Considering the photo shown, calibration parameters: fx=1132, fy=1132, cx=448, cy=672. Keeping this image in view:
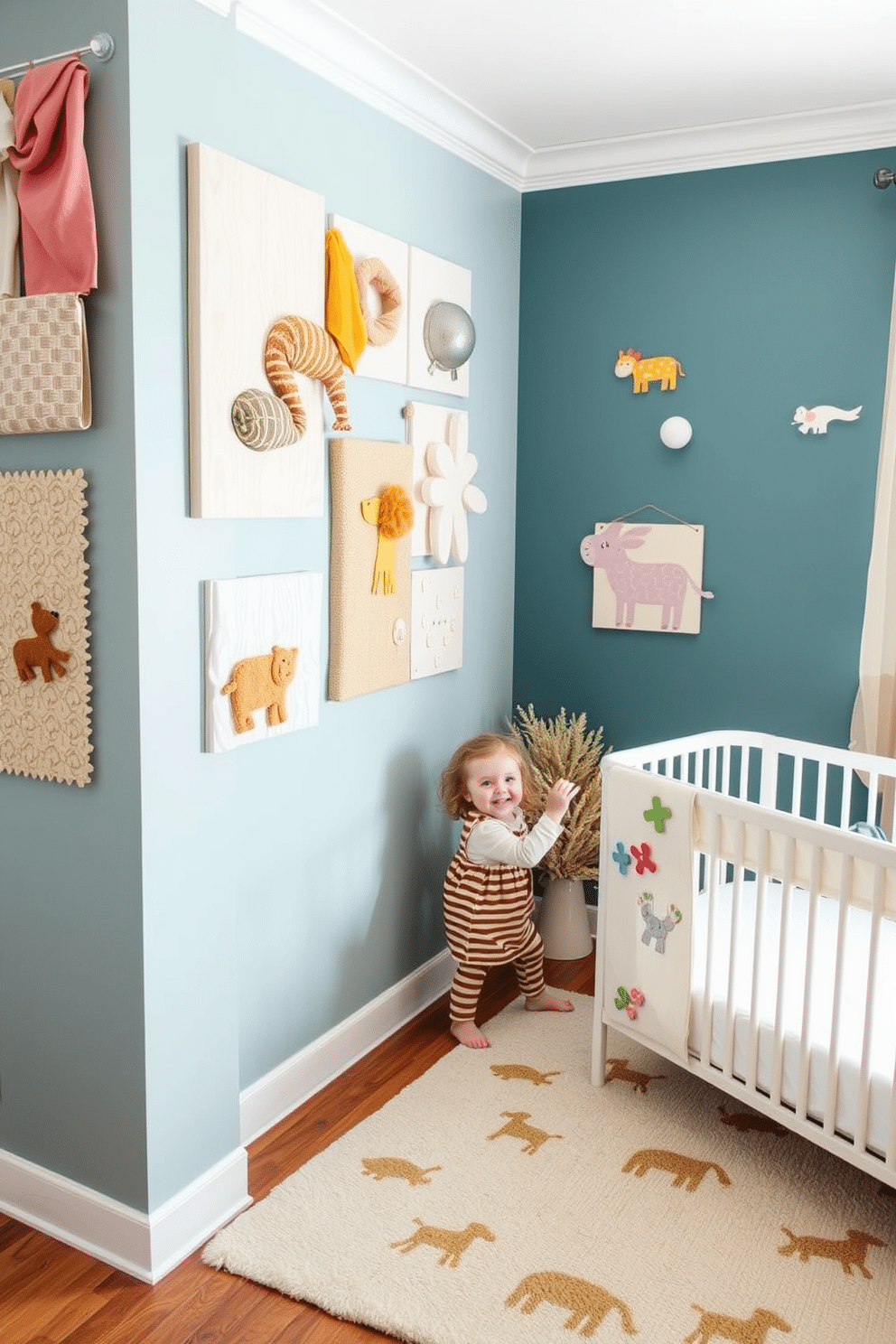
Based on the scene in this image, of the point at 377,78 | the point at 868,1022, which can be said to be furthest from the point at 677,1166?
the point at 377,78

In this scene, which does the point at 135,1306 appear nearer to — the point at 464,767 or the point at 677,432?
the point at 464,767

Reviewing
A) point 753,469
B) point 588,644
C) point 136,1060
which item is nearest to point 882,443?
point 753,469

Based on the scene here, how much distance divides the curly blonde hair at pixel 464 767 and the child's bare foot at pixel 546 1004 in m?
0.51

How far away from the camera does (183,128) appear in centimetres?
183

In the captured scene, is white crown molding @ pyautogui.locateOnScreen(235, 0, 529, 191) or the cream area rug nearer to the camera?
the cream area rug

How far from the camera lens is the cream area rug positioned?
1811 mm

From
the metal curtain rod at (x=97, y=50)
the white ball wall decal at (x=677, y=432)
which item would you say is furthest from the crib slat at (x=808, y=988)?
the metal curtain rod at (x=97, y=50)

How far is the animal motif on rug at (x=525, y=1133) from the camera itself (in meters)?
2.28

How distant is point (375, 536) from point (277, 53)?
96 centimetres

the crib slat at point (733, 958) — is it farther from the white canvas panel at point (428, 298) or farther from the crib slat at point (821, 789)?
the white canvas panel at point (428, 298)

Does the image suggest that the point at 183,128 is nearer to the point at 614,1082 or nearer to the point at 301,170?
the point at 301,170

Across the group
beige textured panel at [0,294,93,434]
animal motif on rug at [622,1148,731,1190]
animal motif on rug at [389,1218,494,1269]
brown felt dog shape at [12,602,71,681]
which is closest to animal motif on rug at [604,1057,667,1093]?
animal motif on rug at [622,1148,731,1190]

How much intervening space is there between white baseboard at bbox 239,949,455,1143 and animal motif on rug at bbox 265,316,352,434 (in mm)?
1321

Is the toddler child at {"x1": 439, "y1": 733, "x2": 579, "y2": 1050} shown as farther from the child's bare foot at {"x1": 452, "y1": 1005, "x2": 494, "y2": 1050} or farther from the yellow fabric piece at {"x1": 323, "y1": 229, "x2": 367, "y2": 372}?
the yellow fabric piece at {"x1": 323, "y1": 229, "x2": 367, "y2": 372}
